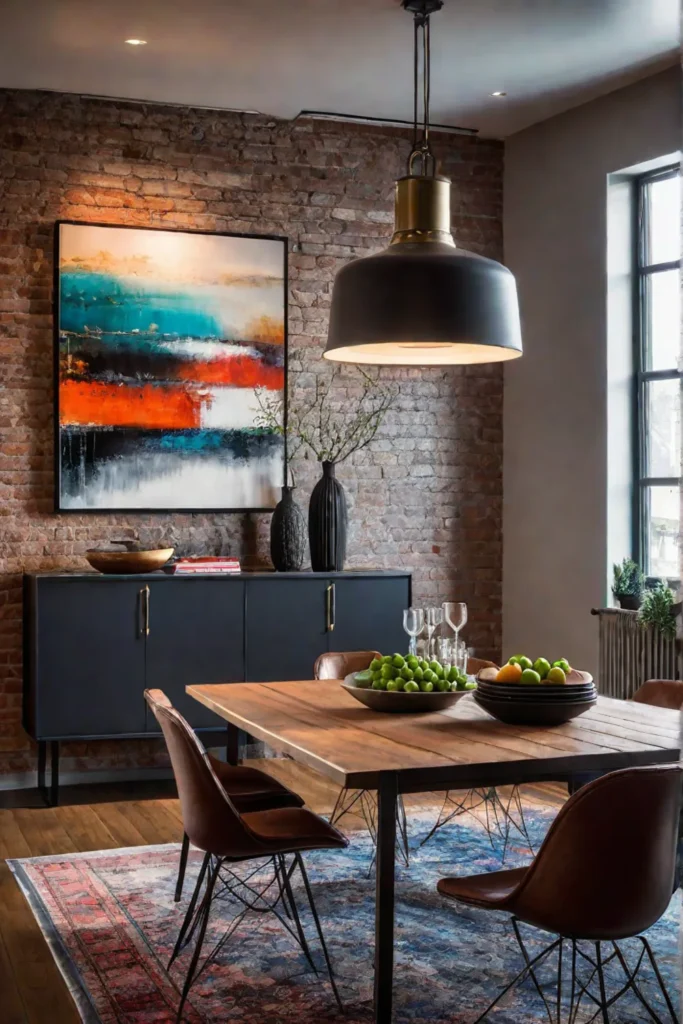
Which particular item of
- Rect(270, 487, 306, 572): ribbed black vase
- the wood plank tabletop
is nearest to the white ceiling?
Rect(270, 487, 306, 572): ribbed black vase

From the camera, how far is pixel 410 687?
3.68 metres

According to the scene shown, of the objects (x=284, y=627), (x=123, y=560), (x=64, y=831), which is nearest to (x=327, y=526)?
(x=284, y=627)

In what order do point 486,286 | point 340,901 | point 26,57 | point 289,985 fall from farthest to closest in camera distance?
1. point 26,57
2. point 340,901
3. point 289,985
4. point 486,286

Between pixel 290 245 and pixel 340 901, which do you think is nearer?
pixel 340 901

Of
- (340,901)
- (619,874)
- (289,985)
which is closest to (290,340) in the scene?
(340,901)

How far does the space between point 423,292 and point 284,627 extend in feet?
10.7

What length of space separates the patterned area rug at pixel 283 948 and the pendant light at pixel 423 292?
1662 mm

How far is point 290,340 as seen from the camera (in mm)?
6715

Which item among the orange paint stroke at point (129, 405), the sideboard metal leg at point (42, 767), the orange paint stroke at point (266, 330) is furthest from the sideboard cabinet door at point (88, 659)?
the orange paint stroke at point (266, 330)

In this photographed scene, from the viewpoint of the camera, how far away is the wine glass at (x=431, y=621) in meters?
4.01

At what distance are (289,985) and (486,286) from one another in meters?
2.04

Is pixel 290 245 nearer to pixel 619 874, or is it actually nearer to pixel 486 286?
pixel 486 286

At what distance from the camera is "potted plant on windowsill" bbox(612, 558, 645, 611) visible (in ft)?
19.7

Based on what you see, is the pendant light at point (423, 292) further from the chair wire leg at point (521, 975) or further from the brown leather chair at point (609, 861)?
the chair wire leg at point (521, 975)
